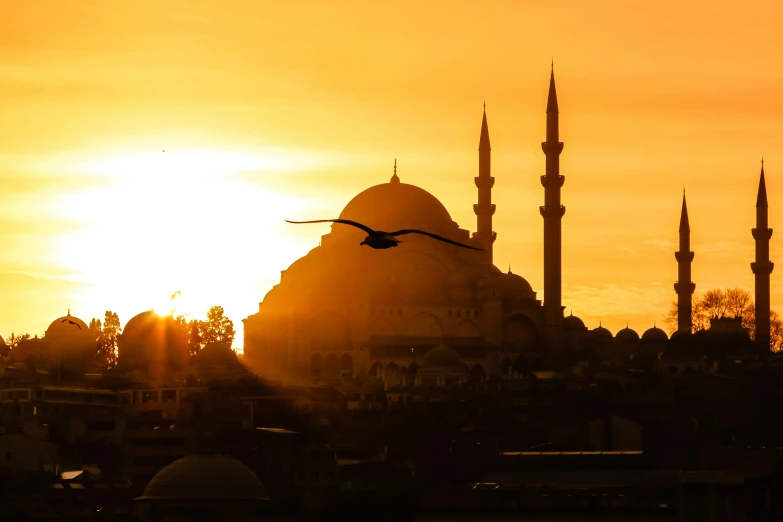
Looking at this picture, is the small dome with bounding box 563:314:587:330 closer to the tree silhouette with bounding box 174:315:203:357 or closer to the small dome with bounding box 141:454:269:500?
the tree silhouette with bounding box 174:315:203:357

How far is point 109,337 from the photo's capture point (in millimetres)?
90188

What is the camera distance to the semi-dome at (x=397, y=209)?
86.0m

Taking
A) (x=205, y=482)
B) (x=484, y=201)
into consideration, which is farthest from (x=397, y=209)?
(x=205, y=482)

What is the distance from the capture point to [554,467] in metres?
47.5

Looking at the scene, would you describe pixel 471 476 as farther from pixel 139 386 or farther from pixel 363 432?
pixel 139 386

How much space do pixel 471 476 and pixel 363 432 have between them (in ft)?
39.4

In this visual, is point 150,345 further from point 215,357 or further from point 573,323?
point 573,323

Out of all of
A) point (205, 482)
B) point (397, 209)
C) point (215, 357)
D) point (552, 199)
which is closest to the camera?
point (205, 482)

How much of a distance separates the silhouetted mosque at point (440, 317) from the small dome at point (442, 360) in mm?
91

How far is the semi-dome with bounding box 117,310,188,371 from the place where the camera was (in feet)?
254

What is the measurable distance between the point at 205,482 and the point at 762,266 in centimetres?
4026

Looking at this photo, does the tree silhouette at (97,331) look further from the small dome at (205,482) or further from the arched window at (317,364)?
the small dome at (205,482)

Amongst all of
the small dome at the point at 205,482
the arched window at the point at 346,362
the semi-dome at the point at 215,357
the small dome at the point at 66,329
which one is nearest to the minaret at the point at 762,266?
the arched window at the point at 346,362

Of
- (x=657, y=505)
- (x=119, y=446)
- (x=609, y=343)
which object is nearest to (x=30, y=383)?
(x=119, y=446)
